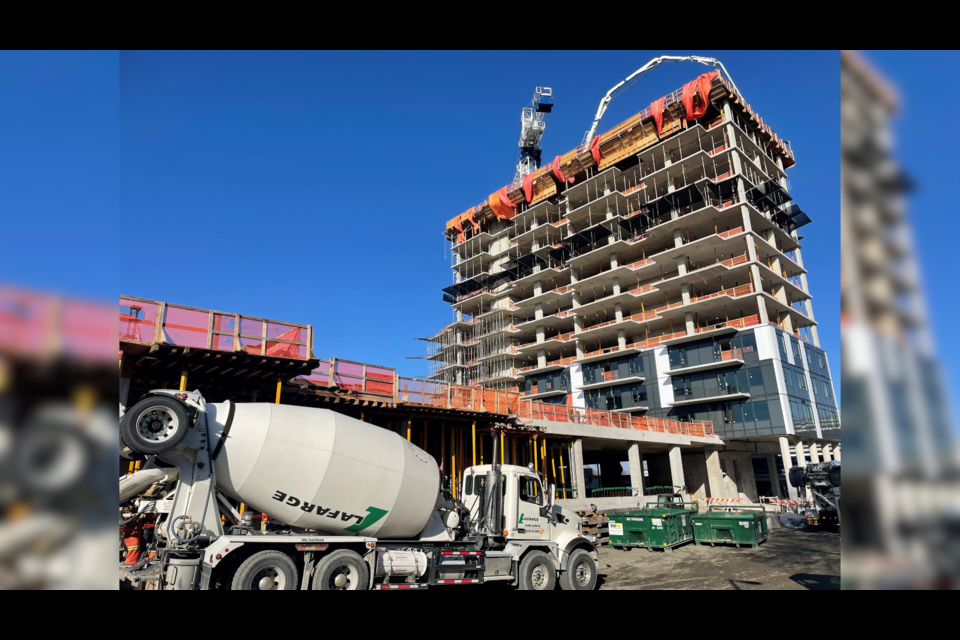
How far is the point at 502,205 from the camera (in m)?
72.6

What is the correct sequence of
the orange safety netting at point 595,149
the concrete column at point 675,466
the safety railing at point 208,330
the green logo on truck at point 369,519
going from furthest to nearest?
1. the orange safety netting at point 595,149
2. the concrete column at point 675,466
3. the safety railing at point 208,330
4. the green logo on truck at point 369,519

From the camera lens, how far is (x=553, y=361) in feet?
214

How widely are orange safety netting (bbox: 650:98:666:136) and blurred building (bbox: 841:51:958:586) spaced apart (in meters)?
59.8

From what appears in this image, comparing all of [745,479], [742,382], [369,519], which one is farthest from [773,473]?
[369,519]

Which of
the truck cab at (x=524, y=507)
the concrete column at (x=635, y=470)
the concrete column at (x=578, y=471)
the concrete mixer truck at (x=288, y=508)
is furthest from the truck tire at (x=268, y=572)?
the concrete column at (x=635, y=470)

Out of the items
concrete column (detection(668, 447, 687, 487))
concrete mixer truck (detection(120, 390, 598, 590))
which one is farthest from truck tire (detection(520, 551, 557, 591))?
concrete column (detection(668, 447, 687, 487))

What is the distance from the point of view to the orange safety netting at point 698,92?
51906mm

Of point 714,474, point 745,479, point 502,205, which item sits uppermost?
point 502,205

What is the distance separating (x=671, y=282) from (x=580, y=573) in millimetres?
Result: 42264

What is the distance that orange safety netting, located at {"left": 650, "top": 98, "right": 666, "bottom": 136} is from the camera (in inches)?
2207

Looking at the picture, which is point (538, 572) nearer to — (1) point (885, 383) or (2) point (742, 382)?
(1) point (885, 383)

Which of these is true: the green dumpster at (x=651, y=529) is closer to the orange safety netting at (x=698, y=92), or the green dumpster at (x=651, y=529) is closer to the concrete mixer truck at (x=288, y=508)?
the concrete mixer truck at (x=288, y=508)

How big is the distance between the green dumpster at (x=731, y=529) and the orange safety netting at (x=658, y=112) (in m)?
45.2
